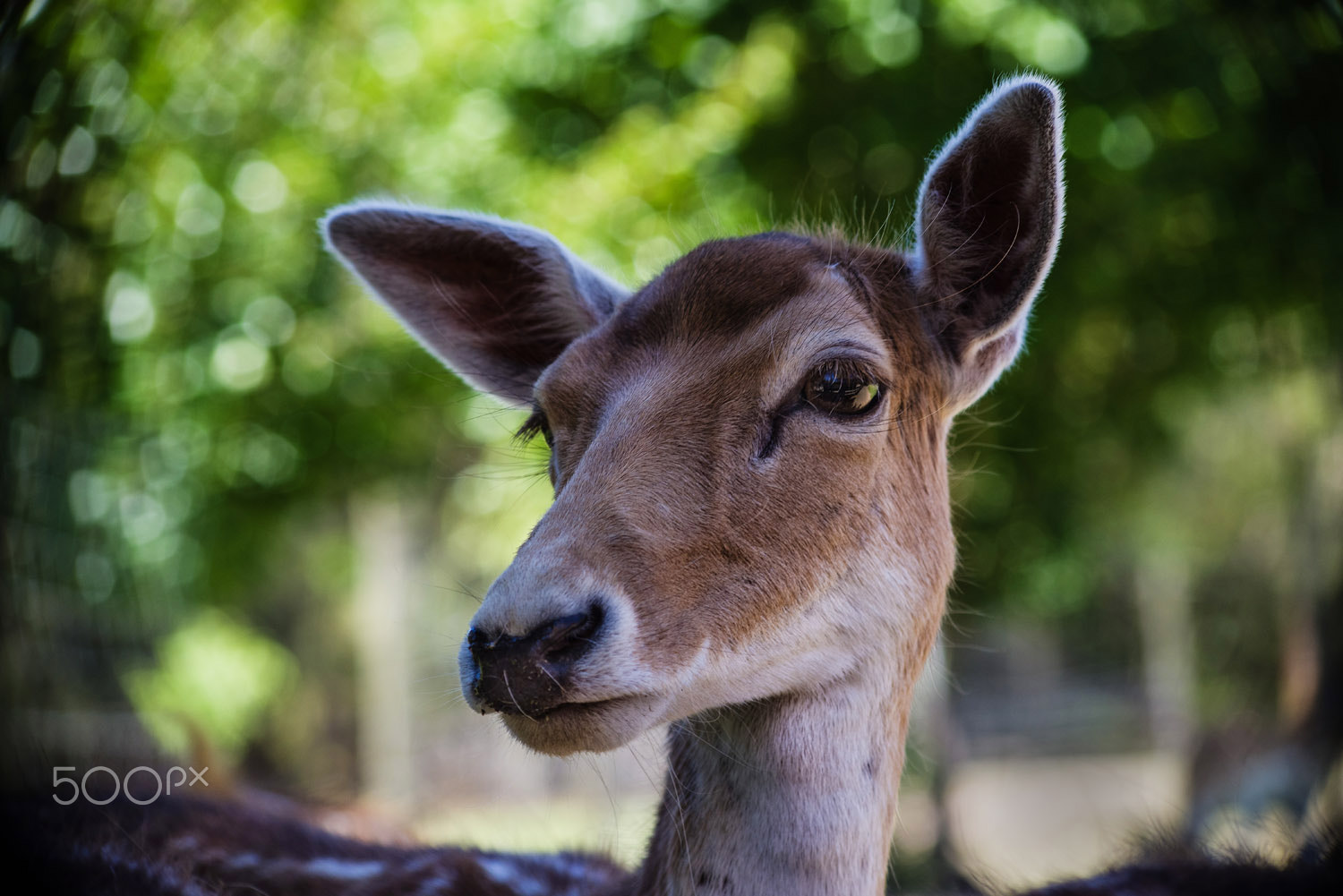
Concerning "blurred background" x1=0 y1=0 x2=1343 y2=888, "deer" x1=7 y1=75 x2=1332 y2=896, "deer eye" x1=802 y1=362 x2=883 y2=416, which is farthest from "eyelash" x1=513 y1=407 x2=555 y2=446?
"blurred background" x1=0 y1=0 x2=1343 y2=888

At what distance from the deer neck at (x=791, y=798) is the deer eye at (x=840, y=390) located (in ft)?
1.92

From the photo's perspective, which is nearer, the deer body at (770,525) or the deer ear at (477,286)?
the deer body at (770,525)

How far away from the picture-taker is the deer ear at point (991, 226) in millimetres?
2621

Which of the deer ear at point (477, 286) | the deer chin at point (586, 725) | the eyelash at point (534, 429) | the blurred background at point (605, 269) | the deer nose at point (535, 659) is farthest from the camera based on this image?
the blurred background at point (605, 269)

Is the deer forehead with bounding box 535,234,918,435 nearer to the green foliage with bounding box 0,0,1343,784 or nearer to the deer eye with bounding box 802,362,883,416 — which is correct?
the deer eye with bounding box 802,362,883,416

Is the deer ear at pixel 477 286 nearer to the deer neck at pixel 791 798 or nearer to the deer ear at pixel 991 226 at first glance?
the deer ear at pixel 991 226

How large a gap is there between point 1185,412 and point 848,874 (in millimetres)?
7794

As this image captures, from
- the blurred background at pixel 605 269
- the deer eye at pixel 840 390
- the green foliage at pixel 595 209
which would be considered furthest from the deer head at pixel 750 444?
the green foliage at pixel 595 209

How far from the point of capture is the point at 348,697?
66.4ft

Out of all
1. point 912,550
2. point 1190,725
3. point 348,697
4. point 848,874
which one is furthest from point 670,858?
point 348,697

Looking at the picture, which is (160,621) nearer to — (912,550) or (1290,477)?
(912,550)

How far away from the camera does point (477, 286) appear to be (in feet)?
11.1

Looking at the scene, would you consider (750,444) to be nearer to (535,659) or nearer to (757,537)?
(757,537)

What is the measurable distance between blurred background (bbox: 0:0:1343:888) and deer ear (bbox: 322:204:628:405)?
4.94 ft
